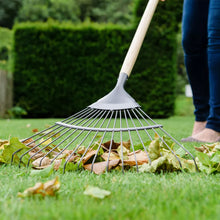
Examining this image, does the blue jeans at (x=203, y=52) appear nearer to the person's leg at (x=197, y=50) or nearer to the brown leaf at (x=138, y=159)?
the person's leg at (x=197, y=50)

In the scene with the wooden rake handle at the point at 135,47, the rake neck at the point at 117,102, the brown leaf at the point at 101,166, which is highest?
the wooden rake handle at the point at 135,47

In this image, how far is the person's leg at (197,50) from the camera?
2.67 m

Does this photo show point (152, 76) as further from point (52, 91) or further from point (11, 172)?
point (11, 172)

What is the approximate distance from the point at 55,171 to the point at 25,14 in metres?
21.9

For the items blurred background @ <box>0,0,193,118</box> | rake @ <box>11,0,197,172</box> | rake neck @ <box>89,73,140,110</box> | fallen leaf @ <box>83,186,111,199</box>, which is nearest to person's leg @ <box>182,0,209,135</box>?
rake @ <box>11,0,197,172</box>

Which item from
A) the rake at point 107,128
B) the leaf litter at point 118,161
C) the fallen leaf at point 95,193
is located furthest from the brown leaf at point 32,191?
the rake at point 107,128

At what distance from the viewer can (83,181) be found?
1.18m

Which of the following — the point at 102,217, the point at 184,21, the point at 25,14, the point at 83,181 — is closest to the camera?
the point at 102,217

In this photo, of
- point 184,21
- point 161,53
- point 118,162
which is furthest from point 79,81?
point 118,162

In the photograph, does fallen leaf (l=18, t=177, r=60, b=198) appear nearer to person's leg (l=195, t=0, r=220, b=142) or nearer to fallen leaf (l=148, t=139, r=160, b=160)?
fallen leaf (l=148, t=139, r=160, b=160)

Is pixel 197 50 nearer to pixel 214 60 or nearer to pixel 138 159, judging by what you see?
pixel 214 60

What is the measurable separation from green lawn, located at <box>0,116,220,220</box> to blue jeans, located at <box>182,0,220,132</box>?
1.28m

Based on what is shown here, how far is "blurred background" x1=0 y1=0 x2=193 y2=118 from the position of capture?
7.27 m

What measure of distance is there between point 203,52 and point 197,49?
7 centimetres
